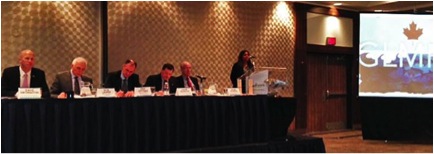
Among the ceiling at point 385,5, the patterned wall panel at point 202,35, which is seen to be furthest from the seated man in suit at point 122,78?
the ceiling at point 385,5

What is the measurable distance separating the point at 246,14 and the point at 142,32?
76.1 inches

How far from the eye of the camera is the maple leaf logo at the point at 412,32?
711cm

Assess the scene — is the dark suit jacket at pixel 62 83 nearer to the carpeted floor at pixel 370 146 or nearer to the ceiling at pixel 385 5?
the carpeted floor at pixel 370 146

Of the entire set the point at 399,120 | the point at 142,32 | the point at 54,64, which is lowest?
the point at 399,120

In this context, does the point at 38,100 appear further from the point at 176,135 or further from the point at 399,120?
the point at 399,120

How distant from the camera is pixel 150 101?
12.7 feet

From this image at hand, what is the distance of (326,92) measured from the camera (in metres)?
9.47

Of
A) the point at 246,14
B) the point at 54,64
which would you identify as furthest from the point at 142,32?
the point at 246,14

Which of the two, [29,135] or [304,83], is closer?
[29,135]

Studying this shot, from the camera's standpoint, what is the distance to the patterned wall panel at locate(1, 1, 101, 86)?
569cm

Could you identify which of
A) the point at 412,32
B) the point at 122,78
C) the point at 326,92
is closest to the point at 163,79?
the point at 122,78

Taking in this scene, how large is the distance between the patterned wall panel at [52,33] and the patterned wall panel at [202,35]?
23 cm

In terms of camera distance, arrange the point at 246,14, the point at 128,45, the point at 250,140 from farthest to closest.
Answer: the point at 246,14
the point at 128,45
the point at 250,140

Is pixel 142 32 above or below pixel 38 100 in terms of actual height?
above
